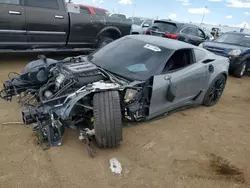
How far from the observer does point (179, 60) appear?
4.39 meters

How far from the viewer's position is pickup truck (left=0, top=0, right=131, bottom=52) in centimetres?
596

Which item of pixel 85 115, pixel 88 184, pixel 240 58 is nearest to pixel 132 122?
pixel 85 115

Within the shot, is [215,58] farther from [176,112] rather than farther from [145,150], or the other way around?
[145,150]

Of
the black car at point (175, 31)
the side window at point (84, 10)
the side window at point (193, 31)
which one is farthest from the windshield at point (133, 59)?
the side window at point (193, 31)

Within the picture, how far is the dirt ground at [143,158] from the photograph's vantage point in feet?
8.73

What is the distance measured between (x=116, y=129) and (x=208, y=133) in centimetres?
182

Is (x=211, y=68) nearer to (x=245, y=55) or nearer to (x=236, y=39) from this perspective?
(x=245, y=55)

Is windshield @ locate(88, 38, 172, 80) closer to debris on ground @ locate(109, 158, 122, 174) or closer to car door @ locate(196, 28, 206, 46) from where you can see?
debris on ground @ locate(109, 158, 122, 174)

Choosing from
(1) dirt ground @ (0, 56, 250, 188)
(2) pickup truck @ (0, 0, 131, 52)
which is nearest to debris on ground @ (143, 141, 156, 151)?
(1) dirt ground @ (0, 56, 250, 188)

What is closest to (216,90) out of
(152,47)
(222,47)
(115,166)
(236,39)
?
(152,47)

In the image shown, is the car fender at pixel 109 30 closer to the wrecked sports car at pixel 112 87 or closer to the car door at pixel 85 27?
the car door at pixel 85 27

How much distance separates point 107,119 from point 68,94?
0.63 m

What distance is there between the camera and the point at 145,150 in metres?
3.32

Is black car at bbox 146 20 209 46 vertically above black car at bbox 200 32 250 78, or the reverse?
black car at bbox 146 20 209 46
